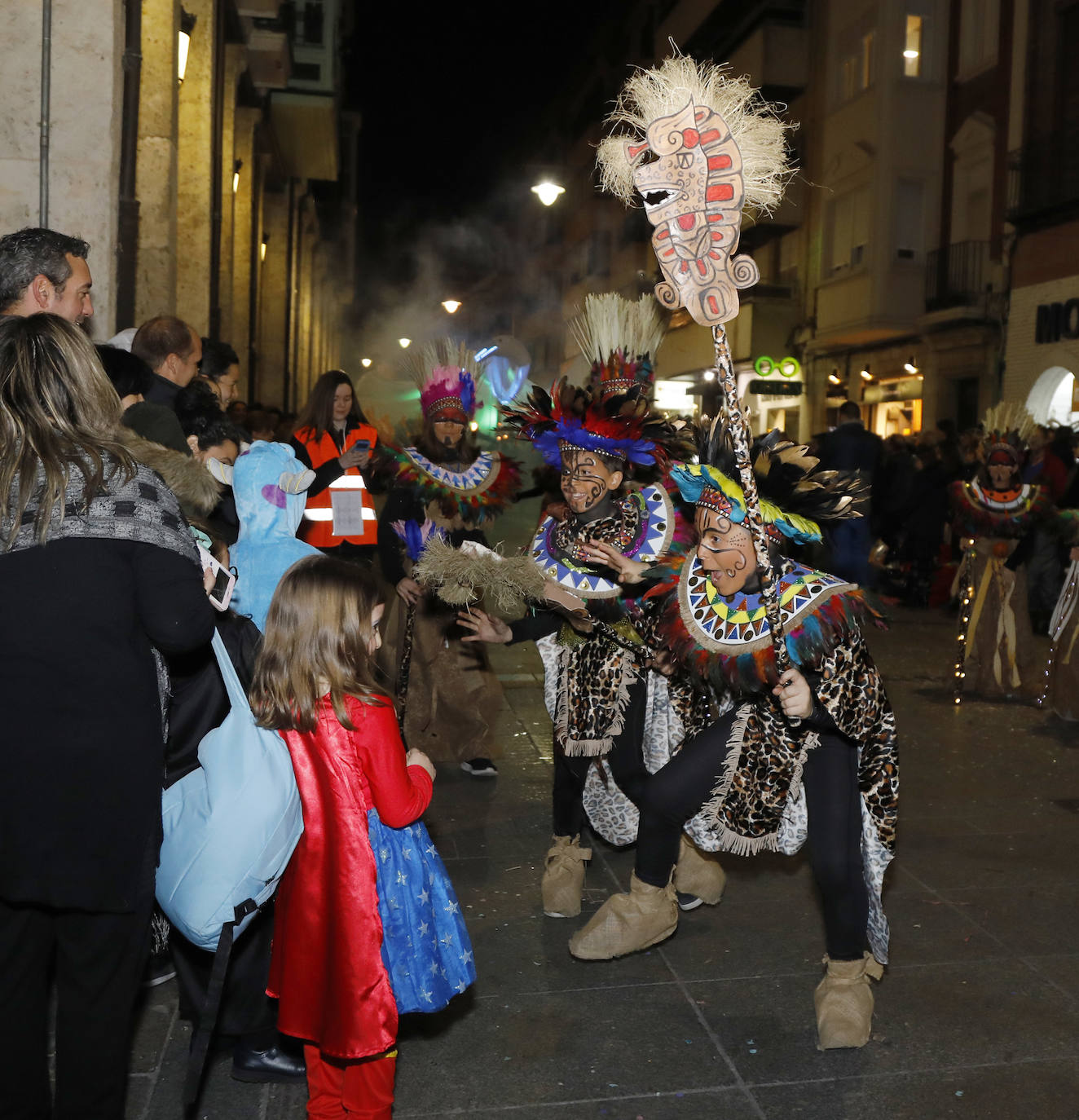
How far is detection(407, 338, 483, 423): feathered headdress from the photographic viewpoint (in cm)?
638

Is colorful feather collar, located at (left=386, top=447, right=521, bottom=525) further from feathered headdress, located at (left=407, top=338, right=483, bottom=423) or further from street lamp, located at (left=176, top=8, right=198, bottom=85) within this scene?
street lamp, located at (left=176, top=8, right=198, bottom=85)

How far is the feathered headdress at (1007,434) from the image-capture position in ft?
26.8

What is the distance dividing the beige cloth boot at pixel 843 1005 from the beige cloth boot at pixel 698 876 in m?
1.00

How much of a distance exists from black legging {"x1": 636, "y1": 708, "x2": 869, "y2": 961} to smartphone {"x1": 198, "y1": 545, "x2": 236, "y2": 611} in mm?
1568

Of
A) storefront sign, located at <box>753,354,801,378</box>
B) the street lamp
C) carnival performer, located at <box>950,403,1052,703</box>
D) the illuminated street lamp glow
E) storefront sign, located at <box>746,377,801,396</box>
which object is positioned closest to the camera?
carnival performer, located at <box>950,403,1052,703</box>

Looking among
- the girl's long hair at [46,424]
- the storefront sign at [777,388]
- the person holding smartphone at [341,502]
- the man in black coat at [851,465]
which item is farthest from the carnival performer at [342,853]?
the storefront sign at [777,388]

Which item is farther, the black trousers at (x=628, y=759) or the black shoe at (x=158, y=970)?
the black trousers at (x=628, y=759)

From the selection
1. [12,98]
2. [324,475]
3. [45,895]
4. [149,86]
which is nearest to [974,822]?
[324,475]

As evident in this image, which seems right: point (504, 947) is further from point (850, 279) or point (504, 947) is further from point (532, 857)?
point (850, 279)

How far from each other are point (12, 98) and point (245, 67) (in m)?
8.52

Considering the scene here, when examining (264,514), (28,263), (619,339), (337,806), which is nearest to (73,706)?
(337,806)

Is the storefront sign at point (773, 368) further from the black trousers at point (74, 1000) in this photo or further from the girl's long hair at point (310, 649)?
the black trousers at point (74, 1000)

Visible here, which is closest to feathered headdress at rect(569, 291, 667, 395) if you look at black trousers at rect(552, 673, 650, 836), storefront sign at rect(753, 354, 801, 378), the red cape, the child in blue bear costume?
black trousers at rect(552, 673, 650, 836)

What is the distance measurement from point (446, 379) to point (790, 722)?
3545 millimetres
